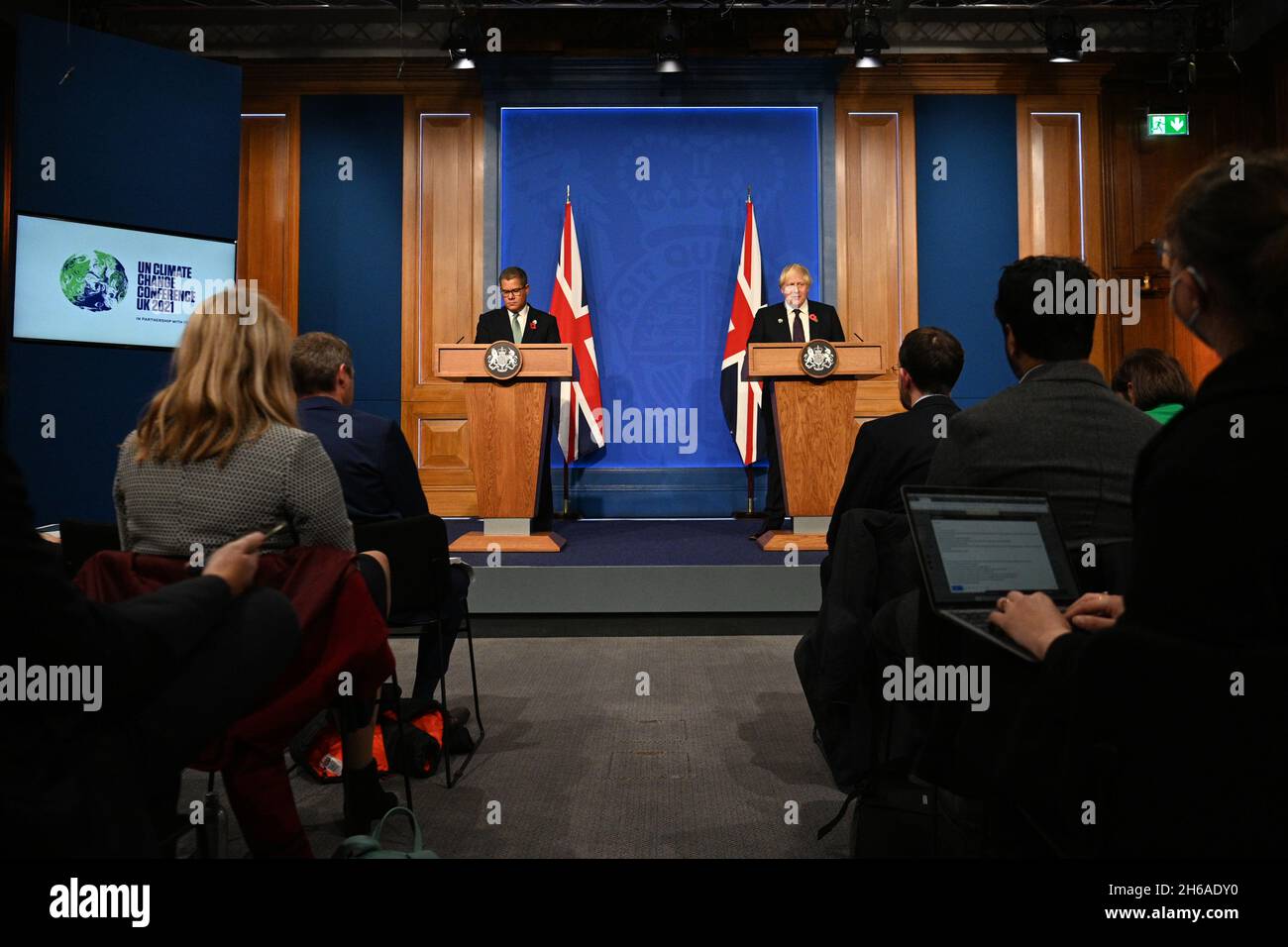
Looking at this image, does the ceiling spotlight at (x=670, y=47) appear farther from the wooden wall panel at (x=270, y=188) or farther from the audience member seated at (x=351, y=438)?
the audience member seated at (x=351, y=438)

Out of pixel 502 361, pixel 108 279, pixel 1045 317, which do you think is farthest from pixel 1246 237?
pixel 108 279

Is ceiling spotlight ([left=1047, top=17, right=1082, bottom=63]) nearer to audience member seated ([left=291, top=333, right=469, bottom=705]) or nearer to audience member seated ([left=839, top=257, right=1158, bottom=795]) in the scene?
audience member seated ([left=839, top=257, right=1158, bottom=795])

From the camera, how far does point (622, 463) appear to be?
22.5 feet

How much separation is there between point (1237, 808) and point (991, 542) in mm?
497

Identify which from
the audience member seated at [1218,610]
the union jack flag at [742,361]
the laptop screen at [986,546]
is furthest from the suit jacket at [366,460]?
the union jack flag at [742,361]

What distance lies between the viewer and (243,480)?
1.48 metres

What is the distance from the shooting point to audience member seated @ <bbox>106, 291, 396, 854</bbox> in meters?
1.46

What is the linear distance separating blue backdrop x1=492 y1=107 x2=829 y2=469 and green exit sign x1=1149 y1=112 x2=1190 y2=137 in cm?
257

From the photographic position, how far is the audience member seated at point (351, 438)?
7.60 ft

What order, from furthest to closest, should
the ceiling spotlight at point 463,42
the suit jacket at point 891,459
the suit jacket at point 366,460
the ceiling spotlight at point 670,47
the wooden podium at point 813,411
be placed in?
the ceiling spotlight at point 670,47
the ceiling spotlight at point 463,42
the wooden podium at point 813,411
the suit jacket at point 366,460
the suit jacket at point 891,459

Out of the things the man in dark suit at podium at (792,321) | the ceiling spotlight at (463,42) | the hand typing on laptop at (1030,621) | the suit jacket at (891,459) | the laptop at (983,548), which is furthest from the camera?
the ceiling spotlight at (463,42)

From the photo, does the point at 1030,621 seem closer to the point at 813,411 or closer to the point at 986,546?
the point at 986,546

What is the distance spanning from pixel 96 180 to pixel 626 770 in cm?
480

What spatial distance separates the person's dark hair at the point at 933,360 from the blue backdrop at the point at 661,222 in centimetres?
448
